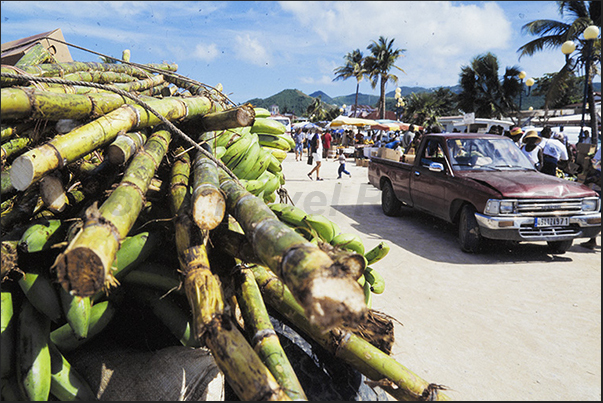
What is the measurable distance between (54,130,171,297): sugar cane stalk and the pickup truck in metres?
5.15

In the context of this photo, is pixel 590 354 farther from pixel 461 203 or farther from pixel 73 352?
pixel 73 352

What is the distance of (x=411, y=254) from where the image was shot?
607 cm

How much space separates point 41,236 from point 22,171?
0.41 meters

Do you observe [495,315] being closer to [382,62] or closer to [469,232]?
[469,232]

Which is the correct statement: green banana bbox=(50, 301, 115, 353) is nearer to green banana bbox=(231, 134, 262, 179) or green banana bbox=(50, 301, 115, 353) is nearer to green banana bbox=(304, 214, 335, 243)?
green banana bbox=(304, 214, 335, 243)

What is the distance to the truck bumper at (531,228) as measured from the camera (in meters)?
5.59

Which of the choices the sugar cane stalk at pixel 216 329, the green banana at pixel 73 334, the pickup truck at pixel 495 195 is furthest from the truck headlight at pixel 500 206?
the green banana at pixel 73 334

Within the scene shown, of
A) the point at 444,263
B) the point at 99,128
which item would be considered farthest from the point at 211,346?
the point at 444,263

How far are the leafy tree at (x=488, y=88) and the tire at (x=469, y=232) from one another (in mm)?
36754

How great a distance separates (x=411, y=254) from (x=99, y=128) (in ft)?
16.2

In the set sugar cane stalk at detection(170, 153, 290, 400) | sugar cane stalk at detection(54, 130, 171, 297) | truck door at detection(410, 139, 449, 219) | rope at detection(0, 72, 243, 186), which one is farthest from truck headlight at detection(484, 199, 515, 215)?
sugar cane stalk at detection(54, 130, 171, 297)

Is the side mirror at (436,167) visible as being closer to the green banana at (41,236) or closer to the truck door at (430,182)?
the truck door at (430,182)

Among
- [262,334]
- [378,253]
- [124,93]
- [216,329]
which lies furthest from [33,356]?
[378,253]

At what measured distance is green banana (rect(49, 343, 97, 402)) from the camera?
2.00 m
